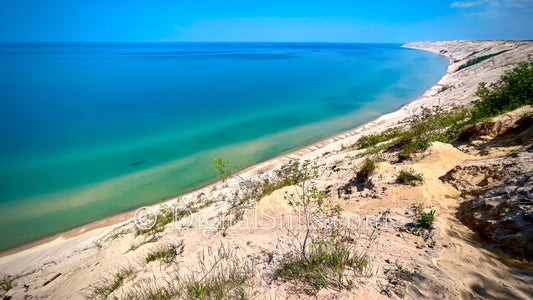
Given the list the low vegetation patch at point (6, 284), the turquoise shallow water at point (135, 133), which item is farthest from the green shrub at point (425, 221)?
the turquoise shallow water at point (135, 133)

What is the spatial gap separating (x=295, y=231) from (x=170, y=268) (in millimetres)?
2758

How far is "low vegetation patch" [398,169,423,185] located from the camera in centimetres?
598

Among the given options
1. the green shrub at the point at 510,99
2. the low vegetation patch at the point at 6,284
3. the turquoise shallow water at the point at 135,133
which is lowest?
the low vegetation patch at the point at 6,284

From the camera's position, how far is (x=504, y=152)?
6.25m

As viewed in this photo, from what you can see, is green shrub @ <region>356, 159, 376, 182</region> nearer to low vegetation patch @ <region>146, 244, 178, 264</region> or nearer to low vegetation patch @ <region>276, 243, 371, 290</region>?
low vegetation patch @ <region>276, 243, 371, 290</region>

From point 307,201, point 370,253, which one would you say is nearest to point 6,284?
point 307,201

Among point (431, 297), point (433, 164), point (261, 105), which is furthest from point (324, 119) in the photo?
point (431, 297)

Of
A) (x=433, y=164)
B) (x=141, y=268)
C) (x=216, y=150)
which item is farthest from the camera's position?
(x=216, y=150)

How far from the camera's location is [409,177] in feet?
20.1

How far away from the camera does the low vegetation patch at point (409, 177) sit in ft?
19.6

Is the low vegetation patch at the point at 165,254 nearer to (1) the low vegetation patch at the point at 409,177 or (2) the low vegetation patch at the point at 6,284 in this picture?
(2) the low vegetation patch at the point at 6,284

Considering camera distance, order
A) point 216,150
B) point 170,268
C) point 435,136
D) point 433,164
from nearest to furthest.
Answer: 1. point 170,268
2. point 433,164
3. point 435,136
4. point 216,150

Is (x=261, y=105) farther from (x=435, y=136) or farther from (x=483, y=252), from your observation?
(x=483, y=252)

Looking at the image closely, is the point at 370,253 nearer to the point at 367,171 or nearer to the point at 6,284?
the point at 367,171
